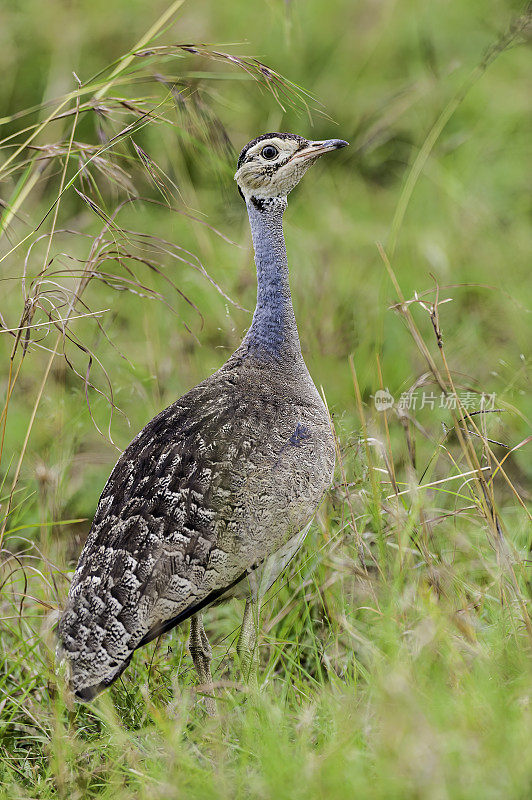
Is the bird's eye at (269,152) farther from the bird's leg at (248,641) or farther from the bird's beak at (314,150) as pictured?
the bird's leg at (248,641)

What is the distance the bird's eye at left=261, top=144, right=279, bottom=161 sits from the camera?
3869 mm

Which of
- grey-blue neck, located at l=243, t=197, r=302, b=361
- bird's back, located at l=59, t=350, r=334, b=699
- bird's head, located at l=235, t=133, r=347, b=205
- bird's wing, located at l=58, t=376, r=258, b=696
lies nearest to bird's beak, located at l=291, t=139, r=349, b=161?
bird's head, located at l=235, t=133, r=347, b=205

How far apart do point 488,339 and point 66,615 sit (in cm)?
361

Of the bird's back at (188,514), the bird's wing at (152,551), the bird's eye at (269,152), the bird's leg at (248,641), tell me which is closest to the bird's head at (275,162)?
the bird's eye at (269,152)

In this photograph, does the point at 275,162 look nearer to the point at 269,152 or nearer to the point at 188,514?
the point at 269,152

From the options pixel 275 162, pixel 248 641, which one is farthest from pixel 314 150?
pixel 248 641

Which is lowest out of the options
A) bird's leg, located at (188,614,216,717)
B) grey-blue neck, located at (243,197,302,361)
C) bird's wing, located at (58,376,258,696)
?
bird's leg, located at (188,614,216,717)

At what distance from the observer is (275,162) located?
152 inches

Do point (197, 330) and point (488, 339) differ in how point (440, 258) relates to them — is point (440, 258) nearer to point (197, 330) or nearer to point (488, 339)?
point (488, 339)

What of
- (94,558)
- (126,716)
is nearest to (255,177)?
(94,558)

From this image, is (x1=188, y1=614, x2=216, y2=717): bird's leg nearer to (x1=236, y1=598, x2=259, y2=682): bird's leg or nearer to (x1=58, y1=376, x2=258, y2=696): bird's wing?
(x1=236, y1=598, x2=259, y2=682): bird's leg

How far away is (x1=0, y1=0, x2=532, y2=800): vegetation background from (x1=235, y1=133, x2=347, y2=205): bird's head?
3.8 inches

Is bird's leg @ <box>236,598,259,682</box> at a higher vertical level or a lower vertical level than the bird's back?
lower

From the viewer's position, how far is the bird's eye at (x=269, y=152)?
387 centimetres
